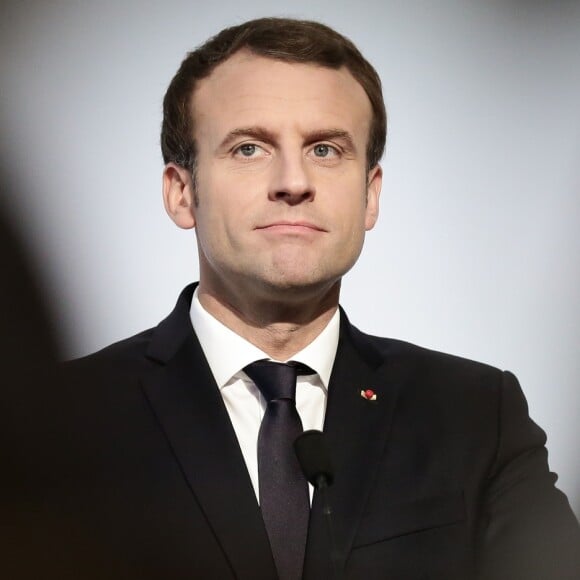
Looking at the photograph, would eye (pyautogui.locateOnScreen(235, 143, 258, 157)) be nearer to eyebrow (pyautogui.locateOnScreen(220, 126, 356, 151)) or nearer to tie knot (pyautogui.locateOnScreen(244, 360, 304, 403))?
eyebrow (pyautogui.locateOnScreen(220, 126, 356, 151))

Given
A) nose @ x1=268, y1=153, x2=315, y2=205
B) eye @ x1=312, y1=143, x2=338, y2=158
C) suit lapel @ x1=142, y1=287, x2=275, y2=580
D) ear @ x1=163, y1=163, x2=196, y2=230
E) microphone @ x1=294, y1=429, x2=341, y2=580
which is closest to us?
microphone @ x1=294, y1=429, x2=341, y2=580

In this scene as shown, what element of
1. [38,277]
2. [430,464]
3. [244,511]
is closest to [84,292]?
[38,277]

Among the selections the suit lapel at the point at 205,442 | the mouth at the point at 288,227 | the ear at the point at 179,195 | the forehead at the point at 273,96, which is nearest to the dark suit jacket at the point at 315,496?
the suit lapel at the point at 205,442

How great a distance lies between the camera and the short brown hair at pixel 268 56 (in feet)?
6.96

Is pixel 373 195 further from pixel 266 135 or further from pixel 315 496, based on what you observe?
pixel 315 496

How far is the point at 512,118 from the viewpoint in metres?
2.43

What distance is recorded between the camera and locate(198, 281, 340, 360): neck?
2119 mm

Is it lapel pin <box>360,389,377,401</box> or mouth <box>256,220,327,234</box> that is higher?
mouth <box>256,220,327,234</box>

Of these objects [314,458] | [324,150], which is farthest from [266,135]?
[314,458]

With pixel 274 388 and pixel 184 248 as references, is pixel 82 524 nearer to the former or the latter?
pixel 274 388

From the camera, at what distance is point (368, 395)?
2096mm

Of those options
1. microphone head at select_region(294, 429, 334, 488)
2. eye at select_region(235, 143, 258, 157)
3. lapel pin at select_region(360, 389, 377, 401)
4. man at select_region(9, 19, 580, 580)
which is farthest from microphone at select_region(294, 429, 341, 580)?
eye at select_region(235, 143, 258, 157)

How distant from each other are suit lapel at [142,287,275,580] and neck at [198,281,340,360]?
8 cm

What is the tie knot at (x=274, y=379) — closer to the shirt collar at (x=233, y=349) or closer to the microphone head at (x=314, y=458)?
the shirt collar at (x=233, y=349)
